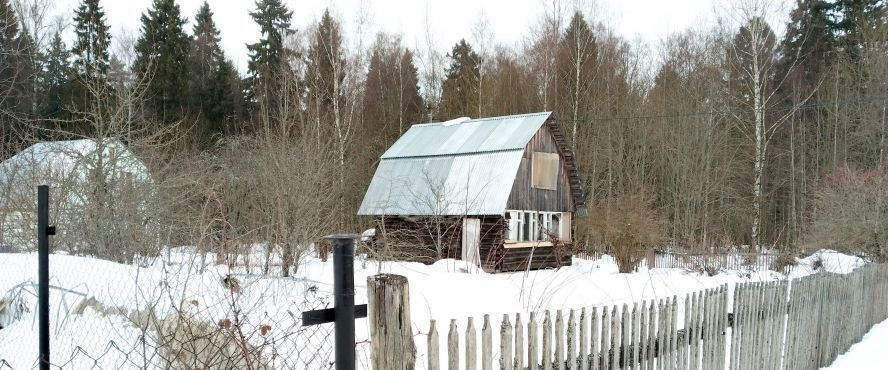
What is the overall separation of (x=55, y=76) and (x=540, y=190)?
30708 mm

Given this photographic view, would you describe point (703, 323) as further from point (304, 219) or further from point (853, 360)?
point (304, 219)

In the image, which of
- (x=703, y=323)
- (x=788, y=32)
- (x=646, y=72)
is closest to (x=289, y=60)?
(x=646, y=72)

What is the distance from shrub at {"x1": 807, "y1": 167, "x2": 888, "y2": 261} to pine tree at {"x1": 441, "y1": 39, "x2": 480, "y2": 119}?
61.9ft

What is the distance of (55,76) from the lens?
35.6 m

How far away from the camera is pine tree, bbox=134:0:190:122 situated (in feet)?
119

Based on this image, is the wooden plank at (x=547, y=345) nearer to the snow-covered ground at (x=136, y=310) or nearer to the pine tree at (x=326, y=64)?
the snow-covered ground at (x=136, y=310)

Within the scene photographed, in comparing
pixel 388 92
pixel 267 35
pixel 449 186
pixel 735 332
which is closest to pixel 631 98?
pixel 388 92

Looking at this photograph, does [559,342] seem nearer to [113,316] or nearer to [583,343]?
[583,343]

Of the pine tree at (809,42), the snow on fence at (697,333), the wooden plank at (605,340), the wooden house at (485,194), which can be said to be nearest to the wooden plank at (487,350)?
the snow on fence at (697,333)

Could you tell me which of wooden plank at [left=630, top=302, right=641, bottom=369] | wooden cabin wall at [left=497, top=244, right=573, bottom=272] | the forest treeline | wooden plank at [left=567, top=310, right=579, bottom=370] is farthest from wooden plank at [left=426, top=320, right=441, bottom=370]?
the forest treeline

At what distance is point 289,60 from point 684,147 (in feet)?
67.7

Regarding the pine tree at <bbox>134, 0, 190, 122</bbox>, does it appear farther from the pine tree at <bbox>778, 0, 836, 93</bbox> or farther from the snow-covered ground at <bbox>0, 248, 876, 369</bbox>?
the pine tree at <bbox>778, 0, 836, 93</bbox>

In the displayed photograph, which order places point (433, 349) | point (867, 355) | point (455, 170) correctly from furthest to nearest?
point (455, 170)
point (867, 355)
point (433, 349)

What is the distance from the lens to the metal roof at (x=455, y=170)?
19.3 meters
